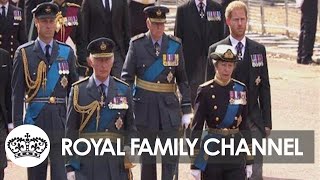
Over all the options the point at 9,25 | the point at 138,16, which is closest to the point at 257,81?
the point at 9,25

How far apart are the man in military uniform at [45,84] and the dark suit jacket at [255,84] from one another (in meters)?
1.45

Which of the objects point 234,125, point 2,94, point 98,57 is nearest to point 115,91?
point 98,57

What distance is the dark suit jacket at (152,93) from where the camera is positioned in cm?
1051

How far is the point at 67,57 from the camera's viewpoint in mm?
9938

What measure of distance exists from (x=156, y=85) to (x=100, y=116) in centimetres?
199

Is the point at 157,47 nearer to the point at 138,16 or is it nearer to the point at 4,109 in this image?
the point at 4,109

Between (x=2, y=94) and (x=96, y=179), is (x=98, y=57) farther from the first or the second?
(x=2, y=94)

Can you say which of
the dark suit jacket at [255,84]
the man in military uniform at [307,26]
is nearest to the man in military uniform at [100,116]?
the dark suit jacket at [255,84]

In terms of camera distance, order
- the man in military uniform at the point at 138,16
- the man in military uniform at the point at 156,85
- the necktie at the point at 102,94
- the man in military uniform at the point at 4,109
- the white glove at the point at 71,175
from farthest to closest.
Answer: the man in military uniform at the point at 138,16, the man in military uniform at the point at 156,85, the man in military uniform at the point at 4,109, the necktie at the point at 102,94, the white glove at the point at 71,175

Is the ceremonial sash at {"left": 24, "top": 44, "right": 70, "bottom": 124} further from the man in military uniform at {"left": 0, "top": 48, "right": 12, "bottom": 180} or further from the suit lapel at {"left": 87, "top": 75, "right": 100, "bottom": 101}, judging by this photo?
the suit lapel at {"left": 87, "top": 75, "right": 100, "bottom": 101}

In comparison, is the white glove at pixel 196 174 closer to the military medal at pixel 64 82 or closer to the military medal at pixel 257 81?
the military medal at pixel 257 81

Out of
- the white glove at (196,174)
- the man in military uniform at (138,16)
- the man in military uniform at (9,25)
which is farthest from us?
the man in military uniform at (138,16)

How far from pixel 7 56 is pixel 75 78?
0.79 m

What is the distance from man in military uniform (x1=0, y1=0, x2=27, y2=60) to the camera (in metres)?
13.6
